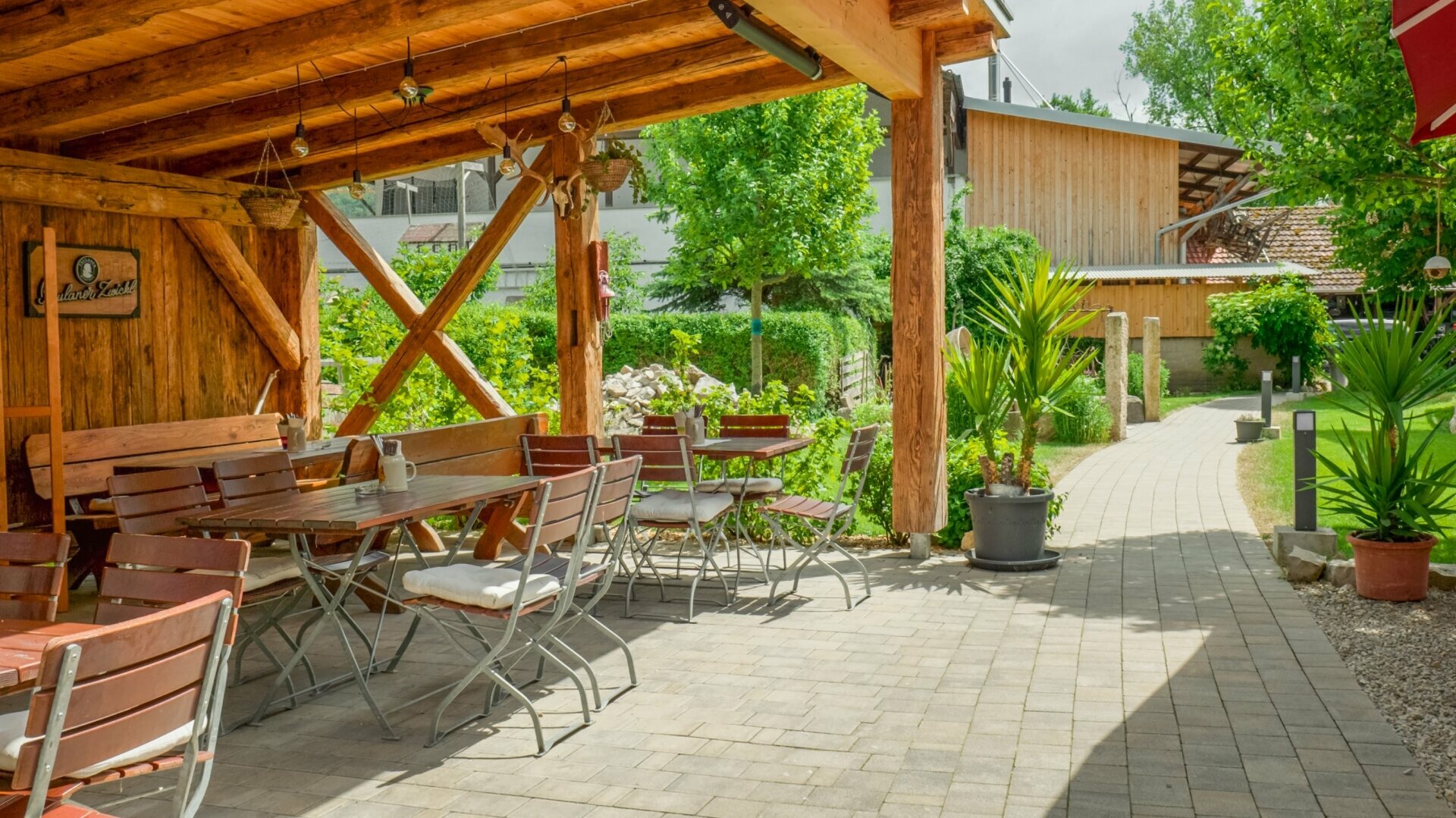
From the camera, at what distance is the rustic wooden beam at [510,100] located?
716 cm

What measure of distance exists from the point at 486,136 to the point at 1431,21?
218 inches

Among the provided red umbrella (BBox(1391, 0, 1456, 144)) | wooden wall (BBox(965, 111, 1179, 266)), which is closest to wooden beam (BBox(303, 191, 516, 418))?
red umbrella (BBox(1391, 0, 1456, 144))

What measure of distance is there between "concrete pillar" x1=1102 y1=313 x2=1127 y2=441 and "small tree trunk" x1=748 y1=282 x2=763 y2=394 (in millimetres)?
4815

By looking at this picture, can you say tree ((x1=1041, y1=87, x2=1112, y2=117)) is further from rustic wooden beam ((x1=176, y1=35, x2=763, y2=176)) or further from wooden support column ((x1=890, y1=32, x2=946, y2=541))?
rustic wooden beam ((x1=176, y1=35, x2=763, y2=176))

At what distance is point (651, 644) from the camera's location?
218 inches

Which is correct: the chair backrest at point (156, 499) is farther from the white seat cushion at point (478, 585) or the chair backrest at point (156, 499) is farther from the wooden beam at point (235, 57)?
the wooden beam at point (235, 57)

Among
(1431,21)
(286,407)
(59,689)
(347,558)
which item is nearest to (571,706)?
(347,558)

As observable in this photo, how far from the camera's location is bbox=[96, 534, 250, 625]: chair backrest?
2.97 meters

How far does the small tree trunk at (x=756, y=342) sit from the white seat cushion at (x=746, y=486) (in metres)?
9.90

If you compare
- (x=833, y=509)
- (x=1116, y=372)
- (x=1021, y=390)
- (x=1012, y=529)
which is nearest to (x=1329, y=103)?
(x=1021, y=390)

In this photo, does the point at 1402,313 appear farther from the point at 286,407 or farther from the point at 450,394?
the point at 286,407

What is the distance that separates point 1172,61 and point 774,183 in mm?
28376

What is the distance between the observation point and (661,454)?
6320 mm

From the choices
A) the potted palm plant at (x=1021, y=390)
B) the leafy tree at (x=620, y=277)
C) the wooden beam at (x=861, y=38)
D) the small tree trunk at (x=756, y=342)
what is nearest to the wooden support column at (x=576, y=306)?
the wooden beam at (x=861, y=38)
